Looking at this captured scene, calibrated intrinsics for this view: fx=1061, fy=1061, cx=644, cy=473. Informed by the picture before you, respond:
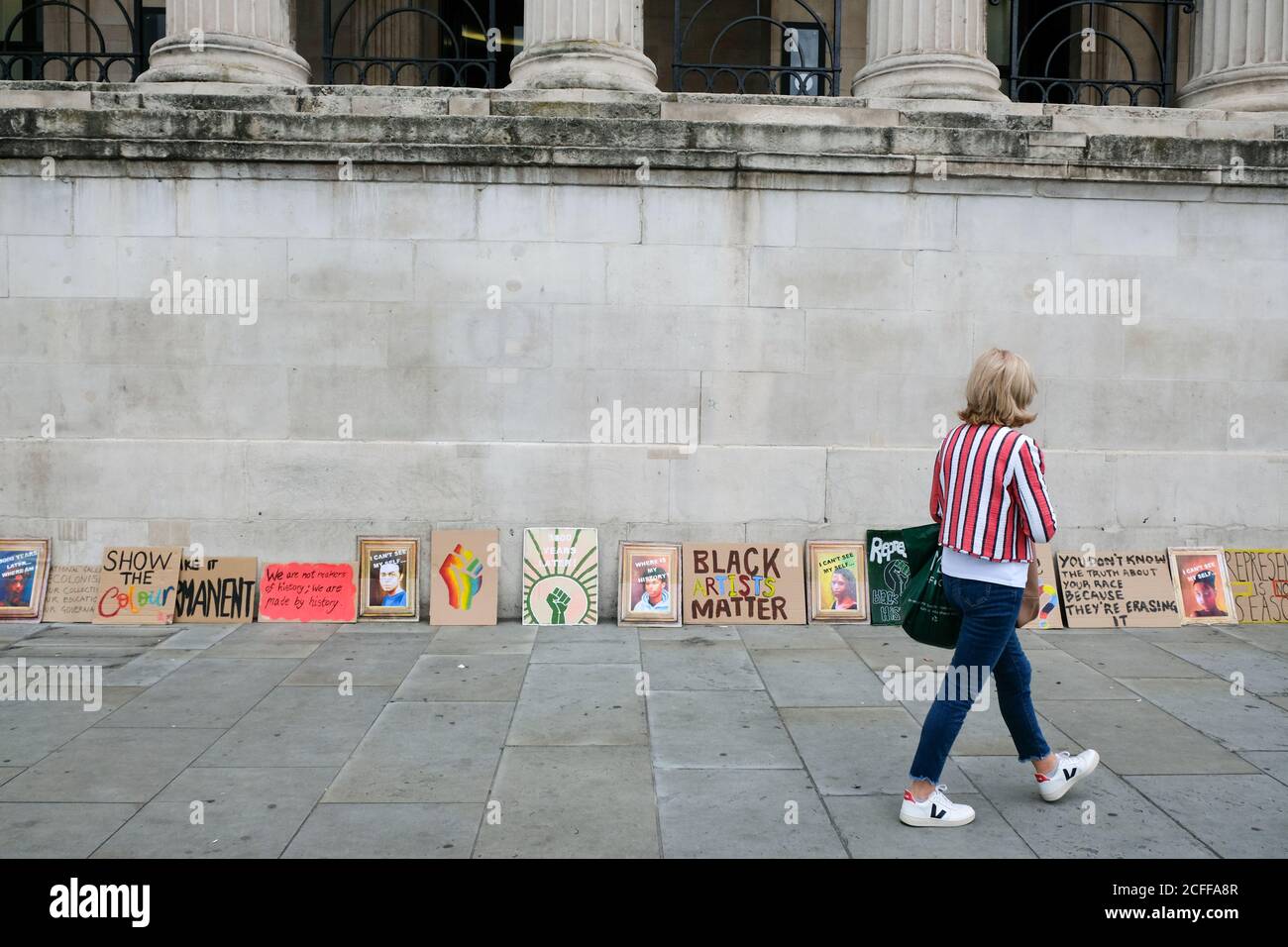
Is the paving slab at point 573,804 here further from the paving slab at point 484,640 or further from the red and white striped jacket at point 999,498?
the paving slab at point 484,640

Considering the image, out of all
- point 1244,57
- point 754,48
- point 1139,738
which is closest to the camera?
point 1139,738

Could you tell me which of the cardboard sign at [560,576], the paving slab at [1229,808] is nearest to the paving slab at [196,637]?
the cardboard sign at [560,576]

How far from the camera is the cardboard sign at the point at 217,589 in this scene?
8.96 meters

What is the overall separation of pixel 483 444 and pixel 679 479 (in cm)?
174

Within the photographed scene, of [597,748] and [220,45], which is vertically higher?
[220,45]

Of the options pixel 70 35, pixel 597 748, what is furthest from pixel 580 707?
pixel 70 35

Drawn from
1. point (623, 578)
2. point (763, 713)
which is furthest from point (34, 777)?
point (623, 578)

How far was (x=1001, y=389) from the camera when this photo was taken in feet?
15.6

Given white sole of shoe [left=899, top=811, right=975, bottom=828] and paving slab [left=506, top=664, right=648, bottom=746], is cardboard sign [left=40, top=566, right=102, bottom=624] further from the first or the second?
white sole of shoe [left=899, top=811, right=975, bottom=828]

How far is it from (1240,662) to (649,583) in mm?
4608

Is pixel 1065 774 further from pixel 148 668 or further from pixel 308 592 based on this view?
pixel 308 592

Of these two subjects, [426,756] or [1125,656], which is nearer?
[426,756]

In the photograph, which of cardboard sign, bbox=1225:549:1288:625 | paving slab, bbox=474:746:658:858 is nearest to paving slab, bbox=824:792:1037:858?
paving slab, bbox=474:746:658:858

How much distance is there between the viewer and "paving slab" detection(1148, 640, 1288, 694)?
740cm
